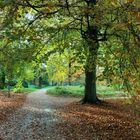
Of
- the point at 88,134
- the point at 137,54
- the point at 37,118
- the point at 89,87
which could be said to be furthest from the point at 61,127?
the point at 89,87

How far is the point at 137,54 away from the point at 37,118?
7910 mm

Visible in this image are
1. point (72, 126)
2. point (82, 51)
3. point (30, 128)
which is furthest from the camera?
point (72, 126)

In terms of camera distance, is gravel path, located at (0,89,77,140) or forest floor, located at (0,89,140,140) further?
forest floor, located at (0,89,140,140)

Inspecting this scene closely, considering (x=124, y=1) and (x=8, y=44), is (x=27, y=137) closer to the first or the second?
(x=8, y=44)

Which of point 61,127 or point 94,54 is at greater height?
point 94,54

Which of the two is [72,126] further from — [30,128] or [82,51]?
[82,51]

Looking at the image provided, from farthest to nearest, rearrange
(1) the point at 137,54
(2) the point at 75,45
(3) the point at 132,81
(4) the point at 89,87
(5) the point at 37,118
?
(4) the point at 89,87, (5) the point at 37,118, (2) the point at 75,45, (1) the point at 137,54, (3) the point at 132,81

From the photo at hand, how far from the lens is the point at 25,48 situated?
13070 millimetres

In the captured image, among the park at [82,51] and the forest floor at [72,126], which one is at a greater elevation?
the park at [82,51]

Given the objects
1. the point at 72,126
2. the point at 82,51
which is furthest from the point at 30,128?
the point at 82,51

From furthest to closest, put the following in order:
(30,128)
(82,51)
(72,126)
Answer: (72,126) → (30,128) → (82,51)

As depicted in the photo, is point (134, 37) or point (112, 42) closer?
point (134, 37)

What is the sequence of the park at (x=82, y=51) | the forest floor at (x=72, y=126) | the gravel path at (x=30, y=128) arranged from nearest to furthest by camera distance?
the park at (x=82, y=51)
the gravel path at (x=30, y=128)
the forest floor at (x=72, y=126)

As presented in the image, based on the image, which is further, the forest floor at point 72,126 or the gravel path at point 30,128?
the forest floor at point 72,126
